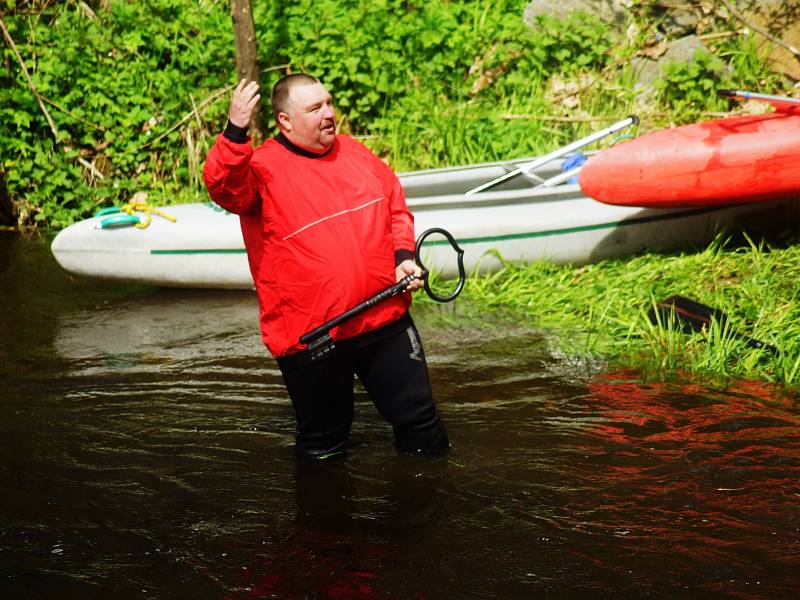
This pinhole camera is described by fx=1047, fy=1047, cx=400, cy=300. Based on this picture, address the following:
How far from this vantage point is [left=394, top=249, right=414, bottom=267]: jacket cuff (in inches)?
160

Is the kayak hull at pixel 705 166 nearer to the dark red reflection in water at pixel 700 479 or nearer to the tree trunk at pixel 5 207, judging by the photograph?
the dark red reflection in water at pixel 700 479

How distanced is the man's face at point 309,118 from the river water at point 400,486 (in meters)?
1.48

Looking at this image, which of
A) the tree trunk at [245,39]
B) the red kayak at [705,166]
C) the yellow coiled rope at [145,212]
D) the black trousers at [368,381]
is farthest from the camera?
the tree trunk at [245,39]

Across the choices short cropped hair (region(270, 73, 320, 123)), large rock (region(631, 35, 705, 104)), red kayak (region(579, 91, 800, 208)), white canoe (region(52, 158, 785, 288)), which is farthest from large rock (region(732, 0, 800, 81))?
short cropped hair (region(270, 73, 320, 123))

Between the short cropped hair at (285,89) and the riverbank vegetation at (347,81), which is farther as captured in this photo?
the riverbank vegetation at (347,81)

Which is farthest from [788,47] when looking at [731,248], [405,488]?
[405,488]

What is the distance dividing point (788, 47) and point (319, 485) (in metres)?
6.35

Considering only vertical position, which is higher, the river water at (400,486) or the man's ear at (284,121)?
the man's ear at (284,121)

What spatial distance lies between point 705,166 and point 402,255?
3376 millimetres

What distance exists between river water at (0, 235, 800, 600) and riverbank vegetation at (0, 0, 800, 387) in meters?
3.58

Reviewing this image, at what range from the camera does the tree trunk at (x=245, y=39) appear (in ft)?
28.9

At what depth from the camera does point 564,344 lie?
20.7 ft

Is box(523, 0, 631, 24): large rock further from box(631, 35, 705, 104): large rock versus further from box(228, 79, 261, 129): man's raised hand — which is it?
box(228, 79, 261, 129): man's raised hand

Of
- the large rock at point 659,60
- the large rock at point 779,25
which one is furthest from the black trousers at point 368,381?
the large rock at point 779,25
